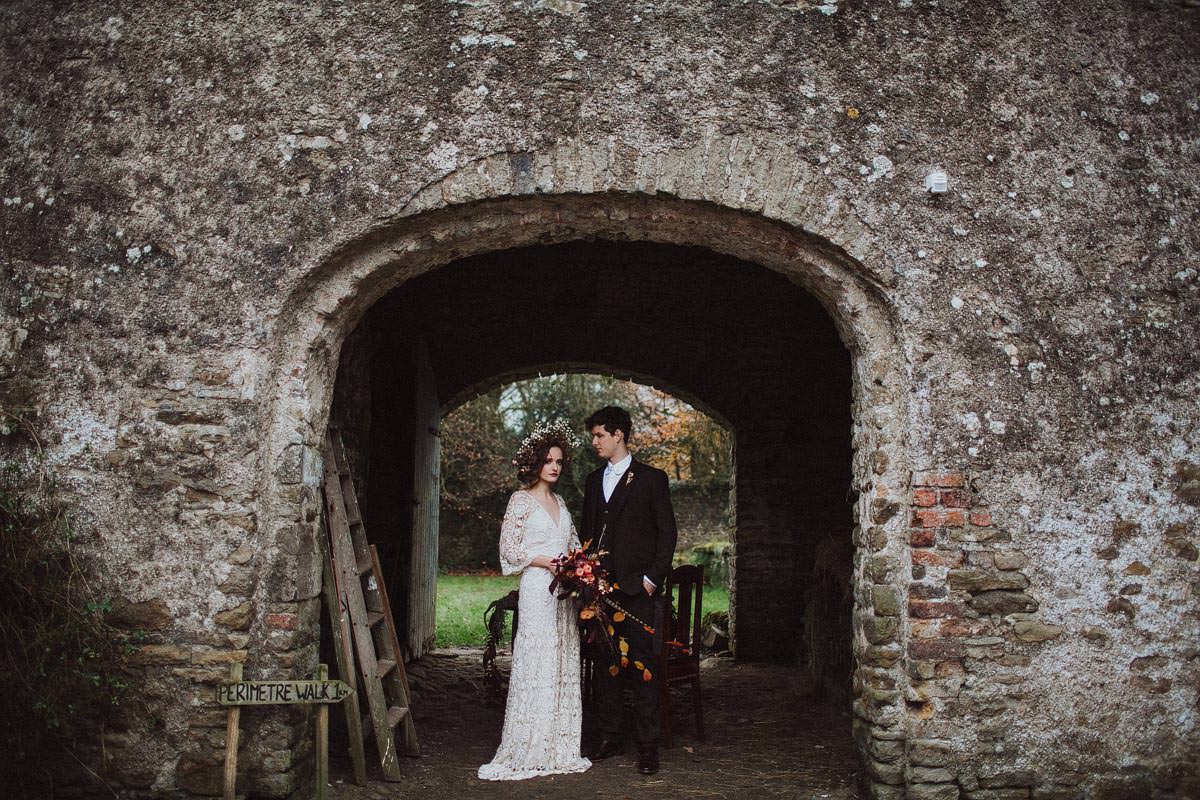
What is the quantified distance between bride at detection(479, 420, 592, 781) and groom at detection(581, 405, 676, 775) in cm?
24

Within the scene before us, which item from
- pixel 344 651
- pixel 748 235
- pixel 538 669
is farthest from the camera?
pixel 538 669

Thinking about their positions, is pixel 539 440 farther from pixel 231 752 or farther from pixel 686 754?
pixel 231 752

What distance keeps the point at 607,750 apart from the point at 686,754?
0.50 meters

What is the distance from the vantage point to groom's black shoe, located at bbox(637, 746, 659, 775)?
5.11 meters

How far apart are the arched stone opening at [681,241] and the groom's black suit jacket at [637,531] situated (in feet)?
3.49

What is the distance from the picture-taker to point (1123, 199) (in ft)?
14.9

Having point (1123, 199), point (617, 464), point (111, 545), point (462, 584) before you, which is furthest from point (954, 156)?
point (462, 584)

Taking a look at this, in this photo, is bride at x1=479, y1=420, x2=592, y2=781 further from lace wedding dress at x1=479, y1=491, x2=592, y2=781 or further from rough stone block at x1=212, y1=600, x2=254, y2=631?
rough stone block at x1=212, y1=600, x2=254, y2=631

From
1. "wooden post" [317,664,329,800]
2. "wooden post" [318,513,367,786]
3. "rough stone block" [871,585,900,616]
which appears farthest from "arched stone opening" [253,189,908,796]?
"wooden post" [317,664,329,800]

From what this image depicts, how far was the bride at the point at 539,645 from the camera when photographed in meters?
5.03

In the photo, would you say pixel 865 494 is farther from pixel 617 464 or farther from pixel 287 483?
pixel 287 483

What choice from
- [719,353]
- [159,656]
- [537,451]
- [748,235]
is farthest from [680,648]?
[719,353]

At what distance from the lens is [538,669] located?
16.7 feet

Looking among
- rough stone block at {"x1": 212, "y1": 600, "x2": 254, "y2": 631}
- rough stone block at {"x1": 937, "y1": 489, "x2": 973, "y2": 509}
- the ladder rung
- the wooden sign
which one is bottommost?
the ladder rung
